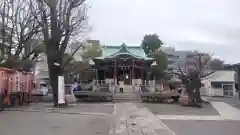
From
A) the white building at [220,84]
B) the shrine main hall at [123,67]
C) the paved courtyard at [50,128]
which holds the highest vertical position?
the shrine main hall at [123,67]

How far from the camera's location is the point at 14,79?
67.2ft

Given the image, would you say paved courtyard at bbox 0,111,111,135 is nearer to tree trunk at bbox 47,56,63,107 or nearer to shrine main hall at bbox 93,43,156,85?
tree trunk at bbox 47,56,63,107

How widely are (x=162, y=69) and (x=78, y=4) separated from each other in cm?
3199

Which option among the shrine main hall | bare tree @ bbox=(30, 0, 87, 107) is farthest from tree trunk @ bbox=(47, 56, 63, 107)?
the shrine main hall

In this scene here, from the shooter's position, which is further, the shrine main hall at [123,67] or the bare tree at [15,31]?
the shrine main hall at [123,67]

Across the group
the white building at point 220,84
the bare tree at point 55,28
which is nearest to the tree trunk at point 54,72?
the bare tree at point 55,28

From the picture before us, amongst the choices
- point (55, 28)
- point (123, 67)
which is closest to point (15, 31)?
point (55, 28)

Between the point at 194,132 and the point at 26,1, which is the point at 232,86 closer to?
the point at 26,1

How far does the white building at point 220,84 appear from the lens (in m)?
45.5

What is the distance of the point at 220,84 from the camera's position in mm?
49875

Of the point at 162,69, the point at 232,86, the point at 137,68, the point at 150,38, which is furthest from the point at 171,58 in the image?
the point at 137,68

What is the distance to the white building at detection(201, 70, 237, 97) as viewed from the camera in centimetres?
4550

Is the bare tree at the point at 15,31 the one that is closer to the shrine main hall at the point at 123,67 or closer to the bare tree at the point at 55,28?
the bare tree at the point at 55,28

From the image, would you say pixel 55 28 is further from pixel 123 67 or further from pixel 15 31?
pixel 123 67
